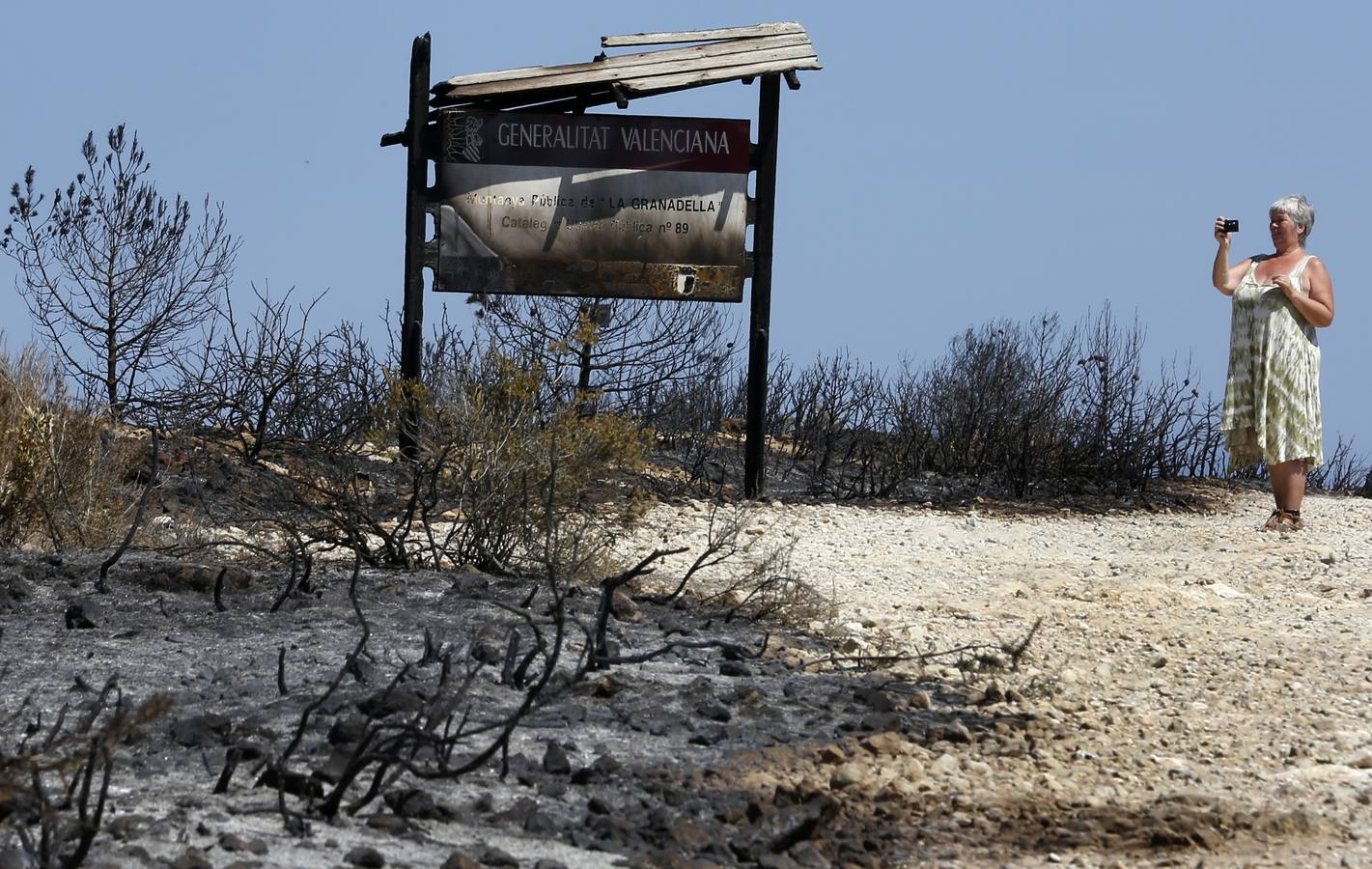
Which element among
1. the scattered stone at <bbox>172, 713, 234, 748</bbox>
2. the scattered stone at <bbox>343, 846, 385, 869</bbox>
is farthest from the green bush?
the scattered stone at <bbox>343, 846, 385, 869</bbox>

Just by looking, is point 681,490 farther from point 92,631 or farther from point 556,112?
point 92,631

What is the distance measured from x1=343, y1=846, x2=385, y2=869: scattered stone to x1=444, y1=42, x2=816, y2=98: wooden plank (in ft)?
31.3

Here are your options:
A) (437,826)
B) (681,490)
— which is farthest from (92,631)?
(681,490)

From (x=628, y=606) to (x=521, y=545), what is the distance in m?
1.25

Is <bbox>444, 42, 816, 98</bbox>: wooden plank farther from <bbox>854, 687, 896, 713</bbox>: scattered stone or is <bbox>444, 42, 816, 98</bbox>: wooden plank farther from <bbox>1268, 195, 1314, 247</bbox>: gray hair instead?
<bbox>854, 687, 896, 713</bbox>: scattered stone

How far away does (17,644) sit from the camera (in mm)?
5344

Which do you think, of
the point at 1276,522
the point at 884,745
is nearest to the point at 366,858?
the point at 884,745

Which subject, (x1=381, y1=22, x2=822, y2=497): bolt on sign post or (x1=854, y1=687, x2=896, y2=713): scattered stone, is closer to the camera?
(x1=854, y1=687, x2=896, y2=713): scattered stone

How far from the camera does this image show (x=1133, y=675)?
6074 mm

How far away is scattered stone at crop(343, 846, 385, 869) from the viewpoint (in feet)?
10.7

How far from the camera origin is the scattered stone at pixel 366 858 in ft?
10.7

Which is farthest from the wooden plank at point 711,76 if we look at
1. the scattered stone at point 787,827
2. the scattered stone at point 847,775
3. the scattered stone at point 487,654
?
the scattered stone at point 787,827

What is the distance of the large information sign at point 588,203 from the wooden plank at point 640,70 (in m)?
0.21

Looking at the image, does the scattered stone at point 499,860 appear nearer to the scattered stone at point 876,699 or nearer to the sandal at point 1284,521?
the scattered stone at point 876,699
